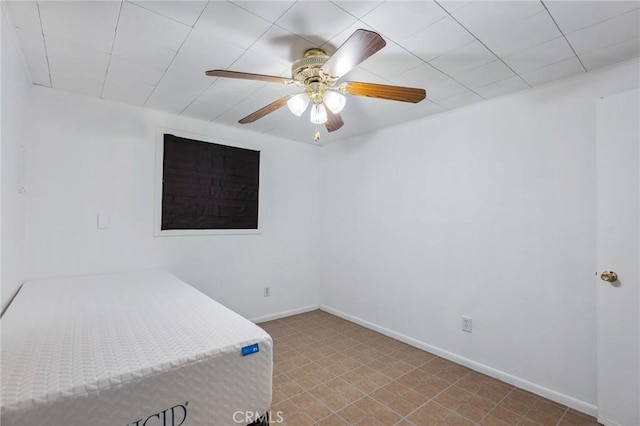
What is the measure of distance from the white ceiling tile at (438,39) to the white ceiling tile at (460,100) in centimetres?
72

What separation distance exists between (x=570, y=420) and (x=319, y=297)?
106 inches

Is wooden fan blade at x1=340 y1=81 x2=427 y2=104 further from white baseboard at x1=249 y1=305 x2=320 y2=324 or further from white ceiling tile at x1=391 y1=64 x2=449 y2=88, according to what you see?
white baseboard at x1=249 y1=305 x2=320 y2=324

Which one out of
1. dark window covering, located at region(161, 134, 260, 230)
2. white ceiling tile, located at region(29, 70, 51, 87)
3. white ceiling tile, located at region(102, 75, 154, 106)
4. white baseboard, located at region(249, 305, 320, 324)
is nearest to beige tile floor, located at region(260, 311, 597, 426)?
white baseboard, located at region(249, 305, 320, 324)

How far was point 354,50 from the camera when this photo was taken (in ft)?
4.29

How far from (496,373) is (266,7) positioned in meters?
2.89

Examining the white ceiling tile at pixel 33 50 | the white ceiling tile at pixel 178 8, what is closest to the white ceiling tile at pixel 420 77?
the white ceiling tile at pixel 178 8

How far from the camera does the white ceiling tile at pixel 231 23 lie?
1.40 m

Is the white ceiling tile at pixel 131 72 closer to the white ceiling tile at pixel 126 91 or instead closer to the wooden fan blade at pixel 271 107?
the white ceiling tile at pixel 126 91

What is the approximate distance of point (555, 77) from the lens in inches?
80.4

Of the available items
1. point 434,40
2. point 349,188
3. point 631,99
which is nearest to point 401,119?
point 349,188

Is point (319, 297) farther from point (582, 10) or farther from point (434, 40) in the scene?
point (582, 10)

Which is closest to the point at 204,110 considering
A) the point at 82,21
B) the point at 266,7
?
the point at 82,21

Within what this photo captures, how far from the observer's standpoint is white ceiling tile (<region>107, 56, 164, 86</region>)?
1912mm

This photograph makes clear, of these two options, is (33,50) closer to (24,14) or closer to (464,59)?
(24,14)
